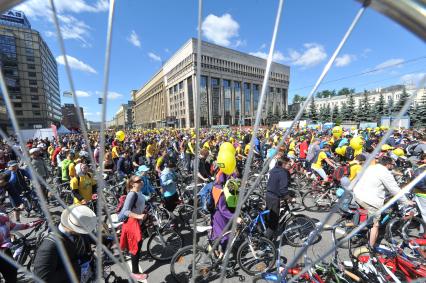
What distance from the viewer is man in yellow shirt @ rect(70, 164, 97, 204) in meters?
5.15

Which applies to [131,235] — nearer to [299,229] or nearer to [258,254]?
[258,254]

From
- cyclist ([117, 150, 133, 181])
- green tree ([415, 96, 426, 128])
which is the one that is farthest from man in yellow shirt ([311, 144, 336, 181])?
green tree ([415, 96, 426, 128])

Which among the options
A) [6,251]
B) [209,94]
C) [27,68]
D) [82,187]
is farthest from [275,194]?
[27,68]

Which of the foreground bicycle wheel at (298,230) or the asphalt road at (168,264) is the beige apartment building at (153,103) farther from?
the foreground bicycle wheel at (298,230)

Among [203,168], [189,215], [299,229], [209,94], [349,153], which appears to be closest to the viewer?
[299,229]

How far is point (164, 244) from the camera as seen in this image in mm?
4270

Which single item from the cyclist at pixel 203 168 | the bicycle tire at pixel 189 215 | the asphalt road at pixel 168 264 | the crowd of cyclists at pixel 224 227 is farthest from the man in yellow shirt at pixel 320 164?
the bicycle tire at pixel 189 215

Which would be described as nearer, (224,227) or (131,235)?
(224,227)

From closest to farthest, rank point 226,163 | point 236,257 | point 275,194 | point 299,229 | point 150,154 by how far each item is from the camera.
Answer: point 236,257 < point 226,163 < point 275,194 < point 299,229 < point 150,154

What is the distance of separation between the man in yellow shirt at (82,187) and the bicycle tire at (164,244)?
2225 millimetres

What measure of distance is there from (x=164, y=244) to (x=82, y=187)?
2.69 meters

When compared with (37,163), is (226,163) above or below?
above

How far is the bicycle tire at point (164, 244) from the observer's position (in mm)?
4273

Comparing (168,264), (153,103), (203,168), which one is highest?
(153,103)
